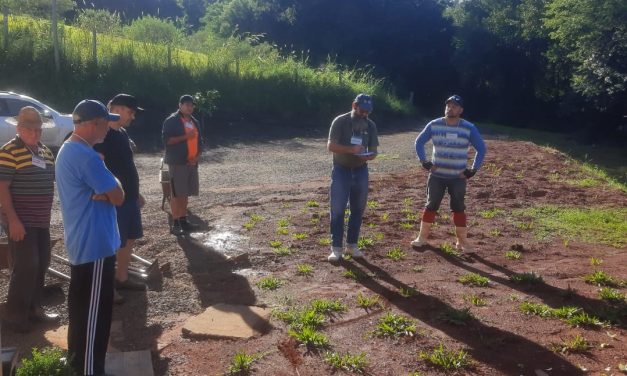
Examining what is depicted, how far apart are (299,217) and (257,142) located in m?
12.1

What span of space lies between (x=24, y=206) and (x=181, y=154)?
11.2 ft

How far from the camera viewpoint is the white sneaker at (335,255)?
6.90 meters

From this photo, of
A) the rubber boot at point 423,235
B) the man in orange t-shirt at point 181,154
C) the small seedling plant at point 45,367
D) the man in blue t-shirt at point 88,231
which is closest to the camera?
the small seedling plant at point 45,367

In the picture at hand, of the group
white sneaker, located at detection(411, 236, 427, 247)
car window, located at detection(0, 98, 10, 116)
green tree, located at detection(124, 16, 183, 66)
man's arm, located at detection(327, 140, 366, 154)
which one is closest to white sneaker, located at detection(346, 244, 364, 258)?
white sneaker, located at detection(411, 236, 427, 247)

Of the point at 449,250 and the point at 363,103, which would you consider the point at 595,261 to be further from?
the point at 363,103

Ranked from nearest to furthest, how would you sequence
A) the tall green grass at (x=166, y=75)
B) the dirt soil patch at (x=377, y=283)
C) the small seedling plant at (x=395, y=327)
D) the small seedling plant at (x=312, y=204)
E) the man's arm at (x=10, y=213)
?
1. the dirt soil patch at (x=377, y=283)
2. the man's arm at (x=10, y=213)
3. the small seedling plant at (x=395, y=327)
4. the small seedling plant at (x=312, y=204)
5. the tall green grass at (x=166, y=75)

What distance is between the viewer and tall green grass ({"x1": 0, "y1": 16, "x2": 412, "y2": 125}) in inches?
798

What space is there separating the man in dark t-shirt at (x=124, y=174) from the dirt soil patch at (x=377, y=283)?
29cm

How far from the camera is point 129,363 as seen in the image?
4.38 m

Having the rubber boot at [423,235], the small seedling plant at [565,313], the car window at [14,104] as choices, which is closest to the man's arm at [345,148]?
the rubber boot at [423,235]

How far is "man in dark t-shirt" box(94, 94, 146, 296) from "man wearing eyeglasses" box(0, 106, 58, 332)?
611mm

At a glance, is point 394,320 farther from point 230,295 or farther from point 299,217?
point 299,217

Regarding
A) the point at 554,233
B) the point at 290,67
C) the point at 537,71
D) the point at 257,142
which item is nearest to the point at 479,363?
the point at 554,233

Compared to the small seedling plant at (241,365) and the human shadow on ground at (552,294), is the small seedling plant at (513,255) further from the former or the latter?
the small seedling plant at (241,365)
